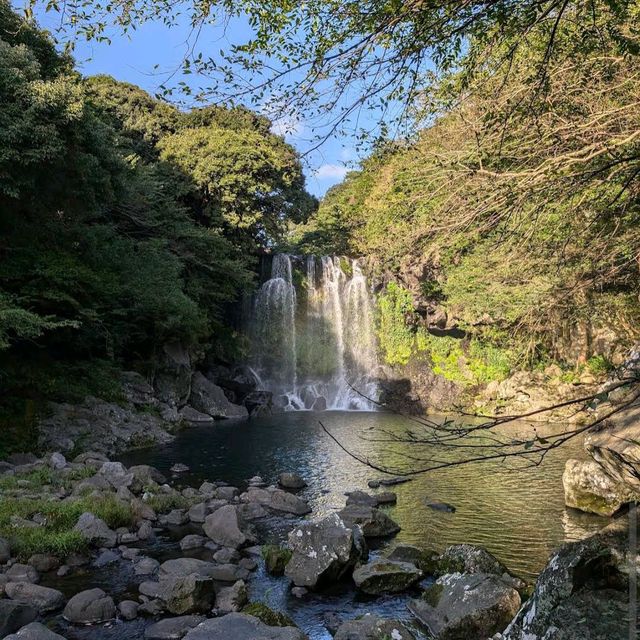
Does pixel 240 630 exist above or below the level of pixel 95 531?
below

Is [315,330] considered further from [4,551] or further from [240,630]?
[240,630]

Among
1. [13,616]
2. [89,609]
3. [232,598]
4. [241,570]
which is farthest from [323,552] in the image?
[13,616]

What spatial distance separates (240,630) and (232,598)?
1206mm

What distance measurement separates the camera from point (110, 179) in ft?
58.2

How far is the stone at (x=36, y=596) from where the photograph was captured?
257 inches

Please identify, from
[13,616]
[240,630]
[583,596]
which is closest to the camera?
[583,596]

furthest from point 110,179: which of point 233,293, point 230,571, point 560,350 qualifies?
point 560,350

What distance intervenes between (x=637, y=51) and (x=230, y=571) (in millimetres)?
7437

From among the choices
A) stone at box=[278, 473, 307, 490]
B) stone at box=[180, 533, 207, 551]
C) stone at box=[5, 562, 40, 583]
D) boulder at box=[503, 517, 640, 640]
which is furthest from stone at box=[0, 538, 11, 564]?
boulder at box=[503, 517, 640, 640]

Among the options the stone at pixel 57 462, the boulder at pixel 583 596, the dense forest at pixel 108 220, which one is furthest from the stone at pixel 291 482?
the boulder at pixel 583 596

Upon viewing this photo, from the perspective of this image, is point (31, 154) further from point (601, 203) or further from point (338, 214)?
point (338, 214)

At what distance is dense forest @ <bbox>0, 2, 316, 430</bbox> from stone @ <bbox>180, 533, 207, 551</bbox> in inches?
248

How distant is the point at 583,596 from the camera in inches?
130

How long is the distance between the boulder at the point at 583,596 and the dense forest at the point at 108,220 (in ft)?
15.9
